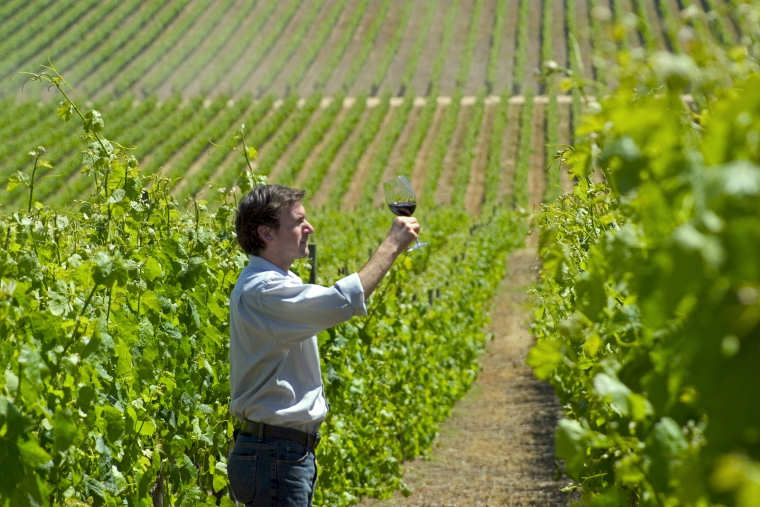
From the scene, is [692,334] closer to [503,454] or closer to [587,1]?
[503,454]

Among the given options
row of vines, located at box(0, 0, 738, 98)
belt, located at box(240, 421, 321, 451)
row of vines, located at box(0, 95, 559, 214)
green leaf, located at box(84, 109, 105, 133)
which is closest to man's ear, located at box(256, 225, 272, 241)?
belt, located at box(240, 421, 321, 451)

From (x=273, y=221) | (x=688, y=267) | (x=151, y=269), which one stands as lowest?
(x=151, y=269)

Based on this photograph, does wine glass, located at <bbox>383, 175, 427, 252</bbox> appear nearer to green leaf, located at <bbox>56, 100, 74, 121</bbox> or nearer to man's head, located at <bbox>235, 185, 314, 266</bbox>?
man's head, located at <bbox>235, 185, 314, 266</bbox>

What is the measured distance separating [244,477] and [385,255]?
31.2 inches

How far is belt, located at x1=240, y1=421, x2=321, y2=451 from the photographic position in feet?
10.1

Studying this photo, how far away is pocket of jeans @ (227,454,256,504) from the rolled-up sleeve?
404mm

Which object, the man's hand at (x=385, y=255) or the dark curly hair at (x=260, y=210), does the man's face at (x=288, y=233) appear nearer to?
the dark curly hair at (x=260, y=210)

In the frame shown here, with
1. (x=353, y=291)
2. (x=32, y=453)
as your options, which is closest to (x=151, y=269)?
(x=353, y=291)

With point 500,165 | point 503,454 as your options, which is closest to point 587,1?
point 500,165

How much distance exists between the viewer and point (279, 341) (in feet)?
9.89

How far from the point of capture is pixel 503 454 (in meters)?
8.38

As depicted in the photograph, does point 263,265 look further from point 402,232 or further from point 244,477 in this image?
point 244,477

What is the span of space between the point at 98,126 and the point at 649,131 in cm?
303

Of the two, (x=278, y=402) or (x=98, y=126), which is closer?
(x=278, y=402)
